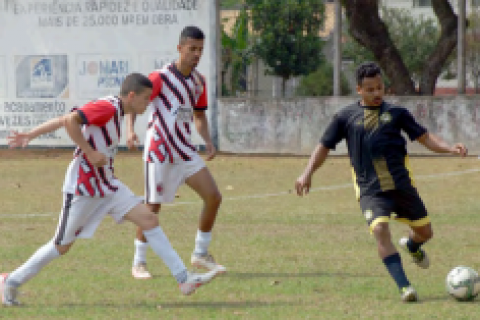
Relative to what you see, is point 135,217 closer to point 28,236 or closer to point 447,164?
point 28,236

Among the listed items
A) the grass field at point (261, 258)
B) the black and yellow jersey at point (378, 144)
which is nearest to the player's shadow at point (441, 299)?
the grass field at point (261, 258)

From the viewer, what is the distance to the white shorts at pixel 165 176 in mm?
8008

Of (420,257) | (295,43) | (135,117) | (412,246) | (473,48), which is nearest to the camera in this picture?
(412,246)

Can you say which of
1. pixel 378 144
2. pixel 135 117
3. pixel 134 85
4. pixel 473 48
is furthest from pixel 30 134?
pixel 473 48

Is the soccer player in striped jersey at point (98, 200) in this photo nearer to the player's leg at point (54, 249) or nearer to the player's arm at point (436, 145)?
the player's leg at point (54, 249)

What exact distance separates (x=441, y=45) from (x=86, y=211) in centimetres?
1514

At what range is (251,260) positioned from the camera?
859 cm

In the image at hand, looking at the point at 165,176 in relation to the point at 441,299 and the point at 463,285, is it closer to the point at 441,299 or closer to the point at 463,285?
the point at 441,299

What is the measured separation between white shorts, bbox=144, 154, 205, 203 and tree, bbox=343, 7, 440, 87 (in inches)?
1090

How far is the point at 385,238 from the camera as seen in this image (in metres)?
6.80

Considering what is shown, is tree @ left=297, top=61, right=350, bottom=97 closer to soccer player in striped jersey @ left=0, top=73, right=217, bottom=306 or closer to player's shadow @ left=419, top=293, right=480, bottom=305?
player's shadow @ left=419, top=293, right=480, bottom=305

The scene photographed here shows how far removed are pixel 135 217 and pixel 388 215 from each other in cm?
173

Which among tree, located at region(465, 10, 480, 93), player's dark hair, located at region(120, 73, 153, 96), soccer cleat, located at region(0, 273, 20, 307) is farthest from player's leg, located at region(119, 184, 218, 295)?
tree, located at region(465, 10, 480, 93)

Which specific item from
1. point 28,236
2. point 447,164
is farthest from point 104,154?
point 447,164
